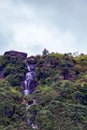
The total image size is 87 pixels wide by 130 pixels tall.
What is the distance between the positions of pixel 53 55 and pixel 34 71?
5.15 meters

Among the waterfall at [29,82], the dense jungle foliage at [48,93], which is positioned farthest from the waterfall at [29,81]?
the dense jungle foliage at [48,93]

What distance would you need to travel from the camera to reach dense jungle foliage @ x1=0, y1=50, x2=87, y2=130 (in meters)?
53.3

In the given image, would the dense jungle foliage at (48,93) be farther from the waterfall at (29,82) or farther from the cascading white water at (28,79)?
the waterfall at (29,82)

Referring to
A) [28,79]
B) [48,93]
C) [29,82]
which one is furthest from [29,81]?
[48,93]

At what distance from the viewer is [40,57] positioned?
9256cm

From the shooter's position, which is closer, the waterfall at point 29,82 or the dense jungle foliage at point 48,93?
the dense jungle foliage at point 48,93

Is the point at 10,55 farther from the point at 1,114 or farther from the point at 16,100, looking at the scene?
the point at 1,114

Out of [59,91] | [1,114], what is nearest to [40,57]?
[59,91]

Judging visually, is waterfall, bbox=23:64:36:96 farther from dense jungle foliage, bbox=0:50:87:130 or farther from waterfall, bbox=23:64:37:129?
dense jungle foliage, bbox=0:50:87:130

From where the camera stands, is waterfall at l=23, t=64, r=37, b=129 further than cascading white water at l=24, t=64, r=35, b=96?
No

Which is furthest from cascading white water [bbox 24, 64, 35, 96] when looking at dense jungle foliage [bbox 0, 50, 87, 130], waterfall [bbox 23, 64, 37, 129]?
dense jungle foliage [bbox 0, 50, 87, 130]

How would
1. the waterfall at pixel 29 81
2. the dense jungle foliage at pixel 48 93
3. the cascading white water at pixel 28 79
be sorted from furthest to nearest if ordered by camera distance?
the cascading white water at pixel 28 79 → the waterfall at pixel 29 81 → the dense jungle foliage at pixel 48 93

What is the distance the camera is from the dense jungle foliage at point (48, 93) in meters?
53.3

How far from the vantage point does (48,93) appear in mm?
69875
